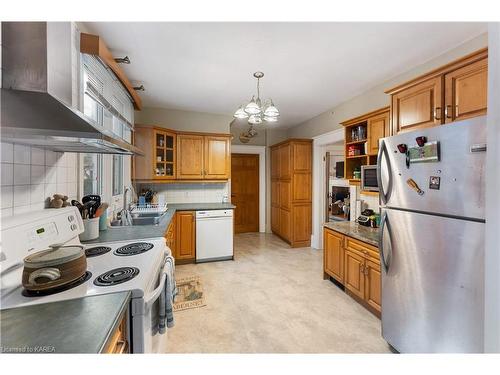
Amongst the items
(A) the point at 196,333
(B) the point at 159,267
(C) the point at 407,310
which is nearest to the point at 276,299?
(A) the point at 196,333

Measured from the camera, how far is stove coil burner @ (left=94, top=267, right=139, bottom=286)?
3.59ft

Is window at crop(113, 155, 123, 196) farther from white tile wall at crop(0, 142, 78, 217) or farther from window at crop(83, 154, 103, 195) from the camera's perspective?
white tile wall at crop(0, 142, 78, 217)

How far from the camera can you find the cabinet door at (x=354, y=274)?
236 cm

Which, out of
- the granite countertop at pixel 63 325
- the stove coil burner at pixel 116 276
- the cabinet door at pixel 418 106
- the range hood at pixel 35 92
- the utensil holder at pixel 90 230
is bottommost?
the granite countertop at pixel 63 325

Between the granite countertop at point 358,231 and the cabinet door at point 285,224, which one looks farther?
the cabinet door at point 285,224

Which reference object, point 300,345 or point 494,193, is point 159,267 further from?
point 494,193

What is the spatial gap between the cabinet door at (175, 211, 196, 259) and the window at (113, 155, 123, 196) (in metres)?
0.92

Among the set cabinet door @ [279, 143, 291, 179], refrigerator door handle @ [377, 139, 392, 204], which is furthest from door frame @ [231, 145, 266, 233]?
refrigerator door handle @ [377, 139, 392, 204]

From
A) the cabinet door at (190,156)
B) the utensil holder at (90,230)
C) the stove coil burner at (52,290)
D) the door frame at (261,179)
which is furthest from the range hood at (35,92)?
the door frame at (261,179)

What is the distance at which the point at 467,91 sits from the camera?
5.36 feet

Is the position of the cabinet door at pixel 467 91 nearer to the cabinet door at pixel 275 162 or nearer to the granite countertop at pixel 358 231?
the granite countertop at pixel 358 231

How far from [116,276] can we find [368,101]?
3534 millimetres

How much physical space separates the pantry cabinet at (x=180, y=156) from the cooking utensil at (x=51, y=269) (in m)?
2.72
